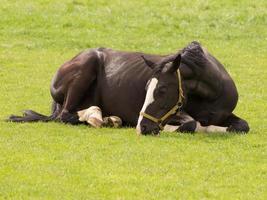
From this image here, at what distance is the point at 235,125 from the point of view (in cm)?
1283

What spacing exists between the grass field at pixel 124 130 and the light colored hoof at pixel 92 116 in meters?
0.28

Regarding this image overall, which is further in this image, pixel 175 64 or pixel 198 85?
pixel 198 85

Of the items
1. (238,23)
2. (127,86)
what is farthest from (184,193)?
(238,23)

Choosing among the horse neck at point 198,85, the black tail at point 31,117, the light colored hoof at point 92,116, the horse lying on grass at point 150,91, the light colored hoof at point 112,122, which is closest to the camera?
the horse lying on grass at point 150,91

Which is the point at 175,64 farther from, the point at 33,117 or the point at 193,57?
the point at 33,117

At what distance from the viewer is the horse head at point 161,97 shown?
1217 centimetres

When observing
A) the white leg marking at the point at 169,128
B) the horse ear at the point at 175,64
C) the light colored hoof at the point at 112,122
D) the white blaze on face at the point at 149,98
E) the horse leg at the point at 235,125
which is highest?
the horse ear at the point at 175,64

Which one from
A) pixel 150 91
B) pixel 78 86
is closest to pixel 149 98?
pixel 150 91

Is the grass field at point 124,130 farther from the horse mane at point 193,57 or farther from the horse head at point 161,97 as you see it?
the horse mane at point 193,57

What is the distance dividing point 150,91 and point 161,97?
0.56 ft

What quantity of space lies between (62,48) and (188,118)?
1060 centimetres

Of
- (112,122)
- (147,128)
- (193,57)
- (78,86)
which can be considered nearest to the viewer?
(147,128)

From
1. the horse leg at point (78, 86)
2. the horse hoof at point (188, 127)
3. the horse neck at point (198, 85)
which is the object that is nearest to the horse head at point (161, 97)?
Result: the horse neck at point (198, 85)

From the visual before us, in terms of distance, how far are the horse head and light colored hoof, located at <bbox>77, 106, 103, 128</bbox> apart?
3.60 feet
